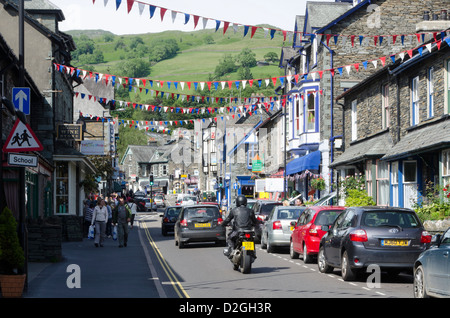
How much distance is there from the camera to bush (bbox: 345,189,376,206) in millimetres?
28922

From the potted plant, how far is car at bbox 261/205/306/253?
497 inches

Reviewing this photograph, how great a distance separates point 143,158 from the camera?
472 ft

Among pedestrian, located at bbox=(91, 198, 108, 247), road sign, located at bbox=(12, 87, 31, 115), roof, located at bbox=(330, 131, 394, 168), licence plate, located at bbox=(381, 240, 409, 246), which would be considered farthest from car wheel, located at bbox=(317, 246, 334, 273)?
pedestrian, located at bbox=(91, 198, 108, 247)

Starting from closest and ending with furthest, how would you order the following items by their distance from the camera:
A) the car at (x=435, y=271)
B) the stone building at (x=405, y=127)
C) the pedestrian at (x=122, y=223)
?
the car at (x=435, y=271)
the stone building at (x=405, y=127)
the pedestrian at (x=122, y=223)

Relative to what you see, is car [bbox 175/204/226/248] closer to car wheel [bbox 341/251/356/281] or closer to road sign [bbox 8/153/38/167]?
car wheel [bbox 341/251/356/281]

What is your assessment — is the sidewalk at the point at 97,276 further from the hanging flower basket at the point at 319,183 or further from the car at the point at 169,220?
the hanging flower basket at the point at 319,183

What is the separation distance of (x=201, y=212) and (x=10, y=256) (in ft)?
47.9

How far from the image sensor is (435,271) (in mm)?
11242

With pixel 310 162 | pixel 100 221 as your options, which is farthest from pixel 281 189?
pixel 100 221

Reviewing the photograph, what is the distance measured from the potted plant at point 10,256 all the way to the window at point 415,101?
16556 mm

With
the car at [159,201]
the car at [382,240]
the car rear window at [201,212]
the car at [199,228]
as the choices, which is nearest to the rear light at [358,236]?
the car at [382,240]

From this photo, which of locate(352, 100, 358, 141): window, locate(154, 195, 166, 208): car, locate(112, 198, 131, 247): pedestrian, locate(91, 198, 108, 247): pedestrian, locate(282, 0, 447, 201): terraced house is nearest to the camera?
locate(112, 198, 131, 247): pedestrian

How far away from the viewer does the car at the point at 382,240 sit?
14617mm
